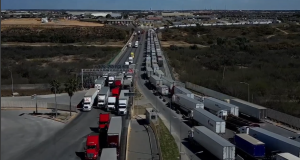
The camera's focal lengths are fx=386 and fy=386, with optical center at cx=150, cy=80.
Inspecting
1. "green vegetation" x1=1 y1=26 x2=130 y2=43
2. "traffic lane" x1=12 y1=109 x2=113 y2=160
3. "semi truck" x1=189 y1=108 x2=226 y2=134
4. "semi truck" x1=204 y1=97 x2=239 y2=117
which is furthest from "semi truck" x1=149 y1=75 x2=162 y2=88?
"green vegetation" x1=1 y1=26 x2=130 y2=43

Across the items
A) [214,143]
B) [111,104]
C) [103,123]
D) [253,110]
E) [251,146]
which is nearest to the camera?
[251,146]

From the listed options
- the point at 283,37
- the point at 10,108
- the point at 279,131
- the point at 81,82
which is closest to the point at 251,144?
the point at 279,131

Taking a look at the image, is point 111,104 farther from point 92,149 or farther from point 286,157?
point 286,157

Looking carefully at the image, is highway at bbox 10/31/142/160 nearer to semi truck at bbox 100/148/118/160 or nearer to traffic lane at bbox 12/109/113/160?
traffic lane at bbox 12/109/113/160

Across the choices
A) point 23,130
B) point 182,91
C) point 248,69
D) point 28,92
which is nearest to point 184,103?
point 182,91

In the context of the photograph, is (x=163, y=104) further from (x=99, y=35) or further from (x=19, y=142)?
(x=99, y=35)
